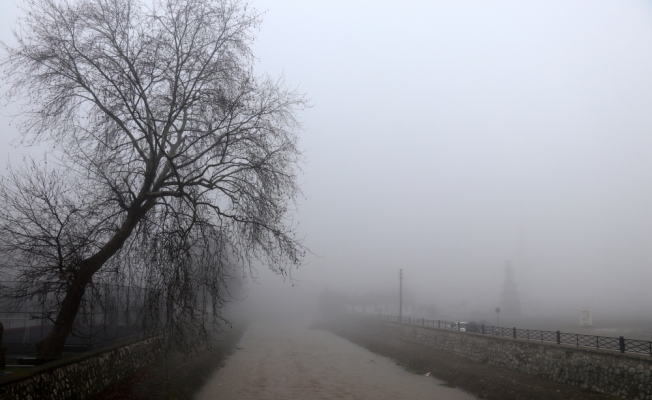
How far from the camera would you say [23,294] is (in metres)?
11.8

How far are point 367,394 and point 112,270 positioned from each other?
44.6 ft

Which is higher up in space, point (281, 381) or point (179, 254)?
point (179, 254)

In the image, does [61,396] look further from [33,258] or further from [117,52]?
[117,52]

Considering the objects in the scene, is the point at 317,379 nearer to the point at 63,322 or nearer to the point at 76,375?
the point at 76,375

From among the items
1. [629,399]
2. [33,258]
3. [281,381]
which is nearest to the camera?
[33,258]

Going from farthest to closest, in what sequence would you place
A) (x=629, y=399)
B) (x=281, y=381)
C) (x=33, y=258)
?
(x=281, y=381) → (x=629, y=399) → (x=33, y=258)

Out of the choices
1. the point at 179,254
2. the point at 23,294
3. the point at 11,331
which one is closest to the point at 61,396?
the point at 23,294

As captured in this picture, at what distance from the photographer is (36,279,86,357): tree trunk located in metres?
12.5

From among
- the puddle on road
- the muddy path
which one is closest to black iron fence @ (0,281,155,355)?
the puddle on road

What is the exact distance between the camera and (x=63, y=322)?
42.1 feet

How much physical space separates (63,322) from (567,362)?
57.4 feet

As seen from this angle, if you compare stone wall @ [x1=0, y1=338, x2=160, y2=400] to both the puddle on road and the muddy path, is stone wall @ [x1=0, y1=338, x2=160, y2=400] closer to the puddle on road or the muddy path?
the puddle on road

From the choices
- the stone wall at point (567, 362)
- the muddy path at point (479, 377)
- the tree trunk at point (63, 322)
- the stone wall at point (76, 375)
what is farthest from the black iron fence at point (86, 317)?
the stone wall at point (567, 362)

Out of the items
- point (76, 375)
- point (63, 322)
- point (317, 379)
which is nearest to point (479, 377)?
point (317, 379)
